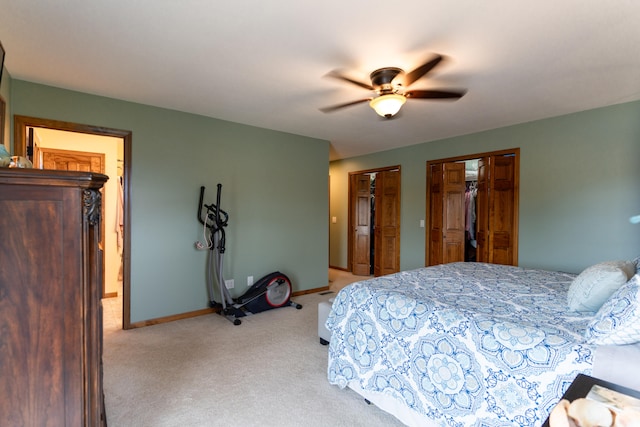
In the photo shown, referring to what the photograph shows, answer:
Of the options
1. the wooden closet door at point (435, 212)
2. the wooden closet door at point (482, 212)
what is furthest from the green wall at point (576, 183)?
the wooden closet door at point (435, 212)

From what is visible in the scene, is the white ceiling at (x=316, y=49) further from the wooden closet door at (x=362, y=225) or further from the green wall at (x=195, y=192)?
the wooden closet door at (x=362, y=225)

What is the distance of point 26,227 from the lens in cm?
104

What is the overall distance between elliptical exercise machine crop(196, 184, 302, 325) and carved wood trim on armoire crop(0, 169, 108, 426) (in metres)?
A: 2.52

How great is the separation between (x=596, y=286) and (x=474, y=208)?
3.03m

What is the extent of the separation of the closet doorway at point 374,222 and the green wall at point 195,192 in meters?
1.52

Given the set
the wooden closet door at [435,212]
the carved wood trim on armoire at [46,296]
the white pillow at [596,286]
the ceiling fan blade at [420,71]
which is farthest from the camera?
the wooden closet door at [435,212]

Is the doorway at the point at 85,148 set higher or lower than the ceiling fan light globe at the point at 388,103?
lower

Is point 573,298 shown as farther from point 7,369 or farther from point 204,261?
point 204,261

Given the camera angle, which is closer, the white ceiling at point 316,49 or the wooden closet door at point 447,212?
the white ceiling at point 316,49

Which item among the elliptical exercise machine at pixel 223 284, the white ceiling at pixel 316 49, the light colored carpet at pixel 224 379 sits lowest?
the light colored carpet at pixel 224 379

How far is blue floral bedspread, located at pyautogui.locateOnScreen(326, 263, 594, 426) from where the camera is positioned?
1.44 meters

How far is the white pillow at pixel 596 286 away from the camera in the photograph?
5.80ft

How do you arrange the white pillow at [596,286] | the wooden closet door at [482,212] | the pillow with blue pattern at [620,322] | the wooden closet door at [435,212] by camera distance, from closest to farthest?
the pillow with blue pattern at [620,322] → the white pillow at [596,286] → the wooden closet door at [482,212] → the wooden closet door at [435,212]

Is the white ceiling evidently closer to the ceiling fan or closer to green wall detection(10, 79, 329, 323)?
the ceiling fan
